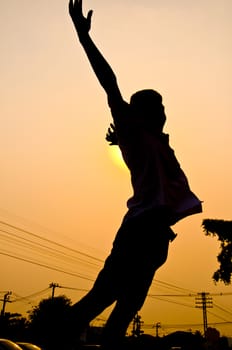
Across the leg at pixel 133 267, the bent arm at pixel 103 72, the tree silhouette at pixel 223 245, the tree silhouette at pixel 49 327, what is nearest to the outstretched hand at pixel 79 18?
the bent arm at pixel 103 72

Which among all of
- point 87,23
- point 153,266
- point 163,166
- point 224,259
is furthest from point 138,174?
point 224,259

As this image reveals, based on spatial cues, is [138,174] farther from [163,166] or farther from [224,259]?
[224,259]

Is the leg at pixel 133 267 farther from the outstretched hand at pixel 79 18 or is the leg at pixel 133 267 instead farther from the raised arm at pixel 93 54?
the outstretched hand at pixel 79 18

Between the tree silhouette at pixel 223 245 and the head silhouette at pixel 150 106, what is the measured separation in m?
21.7

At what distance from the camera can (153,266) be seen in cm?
234

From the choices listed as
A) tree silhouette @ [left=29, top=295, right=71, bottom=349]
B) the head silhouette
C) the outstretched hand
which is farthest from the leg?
the outstretched hand

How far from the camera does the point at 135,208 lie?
2391mm

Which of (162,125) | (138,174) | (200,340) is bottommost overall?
(200,340)

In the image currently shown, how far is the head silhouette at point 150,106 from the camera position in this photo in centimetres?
262

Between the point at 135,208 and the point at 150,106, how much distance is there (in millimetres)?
655

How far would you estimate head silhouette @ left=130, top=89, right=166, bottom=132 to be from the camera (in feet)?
8.59

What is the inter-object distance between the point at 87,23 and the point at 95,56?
238mm

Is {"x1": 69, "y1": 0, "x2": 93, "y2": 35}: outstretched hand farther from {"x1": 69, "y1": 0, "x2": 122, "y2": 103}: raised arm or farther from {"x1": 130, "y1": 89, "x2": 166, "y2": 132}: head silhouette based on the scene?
{"x1": 130, "y1": 89, "x2": 166, "y2": 132}: head silhouette

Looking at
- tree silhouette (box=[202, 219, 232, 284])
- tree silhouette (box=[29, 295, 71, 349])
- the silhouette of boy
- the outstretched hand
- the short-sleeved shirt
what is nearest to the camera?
tree silhouette (box=[29, 295, 71, 349])
